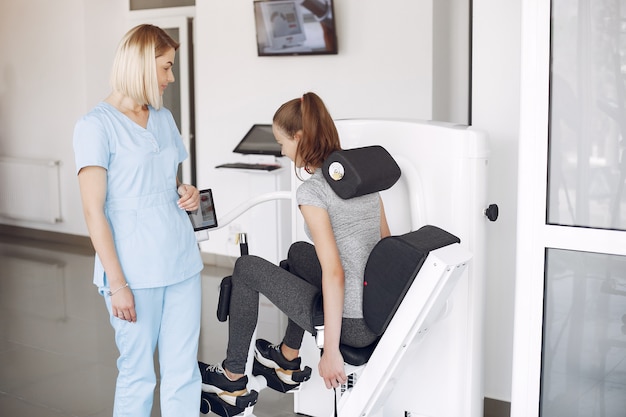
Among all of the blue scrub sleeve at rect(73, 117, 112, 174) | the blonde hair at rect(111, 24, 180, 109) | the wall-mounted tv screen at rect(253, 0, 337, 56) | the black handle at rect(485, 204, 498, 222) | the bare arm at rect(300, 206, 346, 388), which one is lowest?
the bare arm at rect(300, 206, 346, 388)

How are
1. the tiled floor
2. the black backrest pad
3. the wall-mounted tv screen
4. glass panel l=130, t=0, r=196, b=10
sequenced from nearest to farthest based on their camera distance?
the black backrest pad < the tiled floor < the wall-mounted tv screen < glass panel l=130, t=0, r=196, b=10

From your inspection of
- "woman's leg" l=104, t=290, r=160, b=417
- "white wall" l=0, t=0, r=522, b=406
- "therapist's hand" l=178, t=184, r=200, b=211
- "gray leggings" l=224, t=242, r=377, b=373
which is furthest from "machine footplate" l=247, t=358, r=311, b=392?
"white wall" l=0, t=0, r=522, b=406

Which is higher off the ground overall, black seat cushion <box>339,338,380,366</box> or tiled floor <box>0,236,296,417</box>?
Answer: black seat cushion <box>339,338,380,366</box>

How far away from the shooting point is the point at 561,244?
2520 millimetres

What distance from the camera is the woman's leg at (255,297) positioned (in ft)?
8.34

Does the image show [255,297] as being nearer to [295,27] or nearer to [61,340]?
[61,340]

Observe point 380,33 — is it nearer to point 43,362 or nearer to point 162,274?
point 43,362

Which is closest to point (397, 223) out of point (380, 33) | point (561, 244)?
point (561, 244)

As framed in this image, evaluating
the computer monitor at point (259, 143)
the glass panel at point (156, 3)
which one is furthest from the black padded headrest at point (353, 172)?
the glass panel at point (156, 3)

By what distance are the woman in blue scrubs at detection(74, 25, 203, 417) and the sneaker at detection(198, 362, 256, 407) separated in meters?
0.11

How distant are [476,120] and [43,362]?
8.38 feet

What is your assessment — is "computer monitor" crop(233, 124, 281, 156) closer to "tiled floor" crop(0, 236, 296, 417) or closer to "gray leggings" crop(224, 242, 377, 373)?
"tiled floor" crop(0, 236, 296, 417)

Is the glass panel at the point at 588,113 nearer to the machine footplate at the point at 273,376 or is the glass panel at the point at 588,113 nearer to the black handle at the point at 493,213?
the black handle at the point at 493,213

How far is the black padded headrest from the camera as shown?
2316 millimetres
